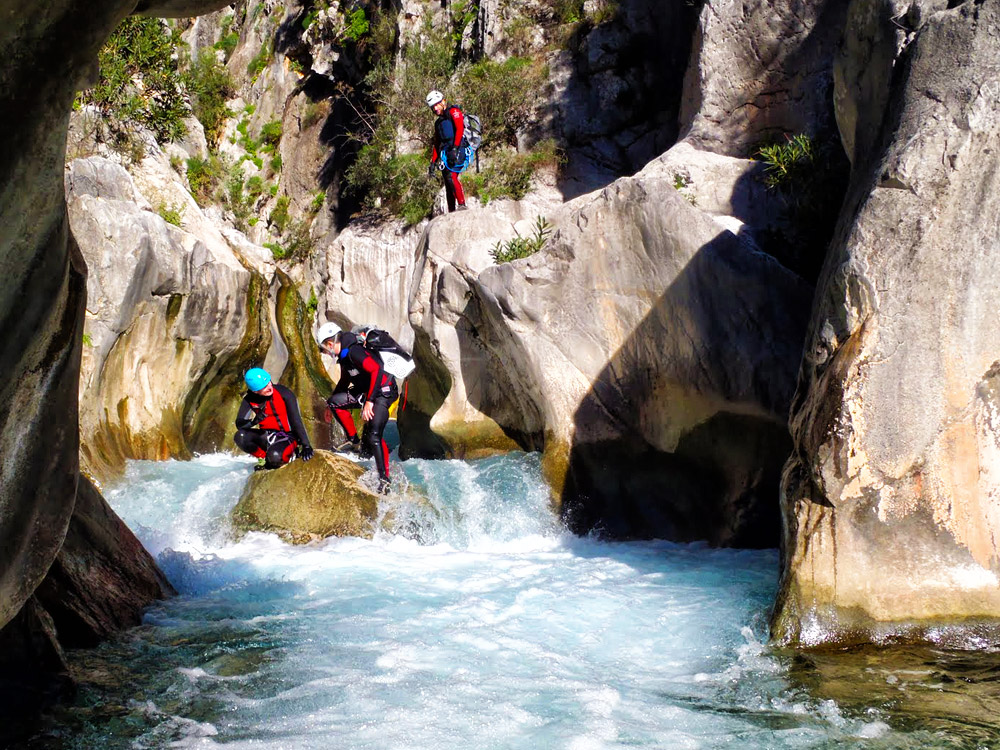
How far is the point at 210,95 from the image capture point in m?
23.2

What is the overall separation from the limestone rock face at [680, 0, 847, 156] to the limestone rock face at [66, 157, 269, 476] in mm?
7789

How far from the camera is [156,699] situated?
5023 millimetres

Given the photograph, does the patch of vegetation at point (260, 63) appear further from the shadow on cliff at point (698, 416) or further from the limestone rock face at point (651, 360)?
the shadow on cliff at point (698, 416)

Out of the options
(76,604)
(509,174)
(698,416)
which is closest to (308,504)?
(76,604)

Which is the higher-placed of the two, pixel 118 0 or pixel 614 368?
pixel 118 0

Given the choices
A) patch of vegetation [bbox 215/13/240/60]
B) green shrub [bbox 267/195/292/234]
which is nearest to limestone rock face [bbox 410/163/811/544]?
green shrub [bbox 267/195/292/234]

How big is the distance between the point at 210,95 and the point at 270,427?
52.5 ft

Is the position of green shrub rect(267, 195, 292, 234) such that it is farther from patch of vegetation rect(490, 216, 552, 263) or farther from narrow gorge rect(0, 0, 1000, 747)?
patch of vegetation rect(490, 216, 552, 263)

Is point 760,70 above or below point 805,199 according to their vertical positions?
above

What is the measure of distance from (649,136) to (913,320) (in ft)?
41.6

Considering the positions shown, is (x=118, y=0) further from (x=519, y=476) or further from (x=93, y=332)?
(x=93, y=332)

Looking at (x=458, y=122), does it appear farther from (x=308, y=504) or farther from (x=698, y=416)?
(x=308, y=504)

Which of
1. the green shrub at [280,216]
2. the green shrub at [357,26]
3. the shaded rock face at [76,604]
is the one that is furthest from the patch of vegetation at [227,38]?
the shaded rock face at [76,604]

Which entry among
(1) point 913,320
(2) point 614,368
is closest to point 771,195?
(2) point 614,368
